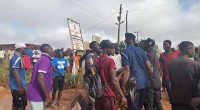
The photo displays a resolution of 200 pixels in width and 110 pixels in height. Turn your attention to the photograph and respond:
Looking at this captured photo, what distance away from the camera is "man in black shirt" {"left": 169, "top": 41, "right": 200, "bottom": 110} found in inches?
126

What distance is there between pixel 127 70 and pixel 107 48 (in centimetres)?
56

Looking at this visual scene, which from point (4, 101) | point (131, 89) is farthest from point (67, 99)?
point (131, 89)

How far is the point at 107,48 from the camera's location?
3928 millimetres

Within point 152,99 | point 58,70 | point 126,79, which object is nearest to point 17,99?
point 126,79

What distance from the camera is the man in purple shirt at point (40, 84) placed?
11.6ft

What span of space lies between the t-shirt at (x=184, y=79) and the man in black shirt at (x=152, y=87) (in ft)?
4.49

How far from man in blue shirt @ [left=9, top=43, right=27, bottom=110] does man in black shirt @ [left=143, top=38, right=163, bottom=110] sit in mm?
2439

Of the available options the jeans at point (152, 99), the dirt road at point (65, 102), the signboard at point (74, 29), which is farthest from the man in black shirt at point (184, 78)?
the signboard at point (74, 29)

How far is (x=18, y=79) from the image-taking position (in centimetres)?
441

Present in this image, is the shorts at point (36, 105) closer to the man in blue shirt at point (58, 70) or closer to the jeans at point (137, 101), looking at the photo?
A: the jeans at point (137, 101)

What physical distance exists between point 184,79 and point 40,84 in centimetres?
204

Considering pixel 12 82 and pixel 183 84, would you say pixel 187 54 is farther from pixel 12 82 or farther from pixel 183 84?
pixel 12 82

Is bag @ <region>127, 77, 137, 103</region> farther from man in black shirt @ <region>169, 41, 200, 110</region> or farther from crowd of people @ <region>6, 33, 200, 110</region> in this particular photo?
man in black shirt @ <region>169, 41, 200, 110</region>

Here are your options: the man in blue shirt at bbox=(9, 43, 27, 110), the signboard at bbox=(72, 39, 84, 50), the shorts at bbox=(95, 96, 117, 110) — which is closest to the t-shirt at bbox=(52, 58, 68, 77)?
the man in blue shirt at bbox=(9, 43, 27, 110)
